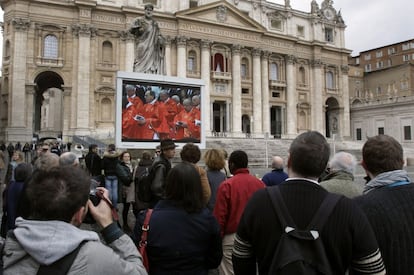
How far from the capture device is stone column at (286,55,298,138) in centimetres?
4162

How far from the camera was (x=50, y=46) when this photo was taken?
32.2 m

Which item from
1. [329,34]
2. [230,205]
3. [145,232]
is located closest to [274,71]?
[329,34]

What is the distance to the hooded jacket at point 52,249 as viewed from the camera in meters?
1.50

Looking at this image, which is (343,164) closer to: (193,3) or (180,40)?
(180,40)

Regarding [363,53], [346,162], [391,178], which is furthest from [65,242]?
[363,53]

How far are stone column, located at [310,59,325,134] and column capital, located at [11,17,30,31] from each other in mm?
31731

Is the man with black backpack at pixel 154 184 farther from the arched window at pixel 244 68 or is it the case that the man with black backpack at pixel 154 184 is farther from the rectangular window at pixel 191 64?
the arched window at pixel 244 68

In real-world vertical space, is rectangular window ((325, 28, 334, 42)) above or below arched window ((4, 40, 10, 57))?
above

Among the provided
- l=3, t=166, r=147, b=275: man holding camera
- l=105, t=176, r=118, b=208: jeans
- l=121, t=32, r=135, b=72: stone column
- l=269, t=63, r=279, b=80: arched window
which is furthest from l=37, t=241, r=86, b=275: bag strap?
l=269, t=63, r=279, b=80: arched window

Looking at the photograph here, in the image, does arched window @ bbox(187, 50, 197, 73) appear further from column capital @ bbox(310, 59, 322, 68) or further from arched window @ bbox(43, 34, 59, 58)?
column capital @ bbox(310, 59, 322, 68)

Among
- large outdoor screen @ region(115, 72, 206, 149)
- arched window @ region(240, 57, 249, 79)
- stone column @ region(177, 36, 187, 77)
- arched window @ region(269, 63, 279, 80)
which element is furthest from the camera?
arched window @ region(269, 63, 279, 80)

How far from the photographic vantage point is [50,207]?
163cm

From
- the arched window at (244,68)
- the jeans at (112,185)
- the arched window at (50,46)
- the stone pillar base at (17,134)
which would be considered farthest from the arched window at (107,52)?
the jeans at (112,185)

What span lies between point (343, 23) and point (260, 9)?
43.8 feet
